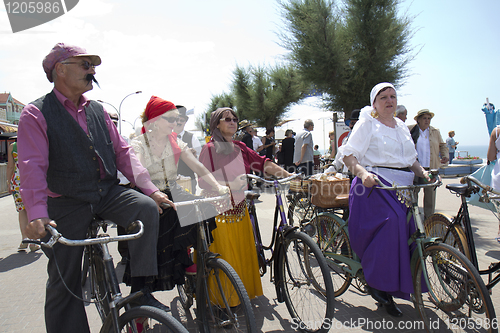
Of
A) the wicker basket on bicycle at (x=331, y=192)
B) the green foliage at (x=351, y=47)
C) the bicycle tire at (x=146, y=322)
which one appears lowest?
the bicycle tire at (x=146, y=322)

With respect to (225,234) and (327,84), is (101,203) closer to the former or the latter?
(225,234)

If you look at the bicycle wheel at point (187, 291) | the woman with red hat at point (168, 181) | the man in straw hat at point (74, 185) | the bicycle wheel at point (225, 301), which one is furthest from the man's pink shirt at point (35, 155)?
the bicycle wheel at point (187, 291)

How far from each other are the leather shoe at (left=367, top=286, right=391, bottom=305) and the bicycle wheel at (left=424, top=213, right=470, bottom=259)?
0.71 m

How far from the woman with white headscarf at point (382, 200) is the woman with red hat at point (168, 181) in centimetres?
126

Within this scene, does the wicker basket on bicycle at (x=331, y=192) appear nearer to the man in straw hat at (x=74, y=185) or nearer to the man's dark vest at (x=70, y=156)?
the man in straw hat at (x=74, y=185)

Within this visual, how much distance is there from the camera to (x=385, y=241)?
2.88 m

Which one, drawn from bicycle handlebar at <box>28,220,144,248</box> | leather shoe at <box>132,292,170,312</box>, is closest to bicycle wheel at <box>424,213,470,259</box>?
leather shoe at <box>132,292,170,312</box>

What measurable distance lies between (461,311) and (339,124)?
7623 millimetres

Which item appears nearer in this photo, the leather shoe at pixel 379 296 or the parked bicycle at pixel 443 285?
the parked bicycle at pixel 443 285

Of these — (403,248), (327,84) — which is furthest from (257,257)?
(327,84)

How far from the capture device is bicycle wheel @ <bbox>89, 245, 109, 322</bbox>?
6.63ft

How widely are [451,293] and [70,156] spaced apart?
2875 mm

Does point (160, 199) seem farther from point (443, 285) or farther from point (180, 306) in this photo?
point (443, 285)

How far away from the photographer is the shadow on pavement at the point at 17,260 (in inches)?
197
